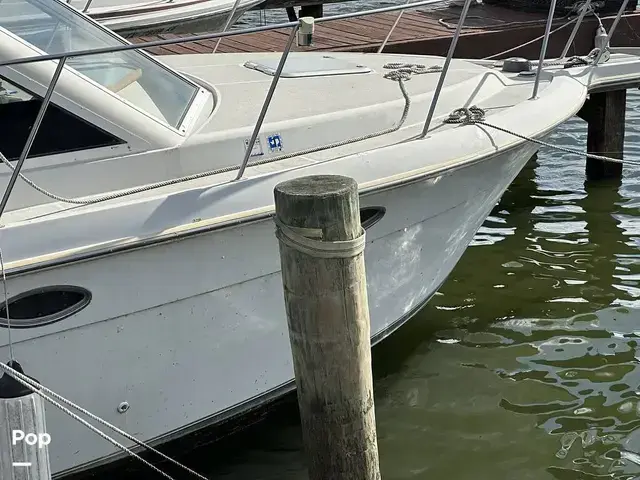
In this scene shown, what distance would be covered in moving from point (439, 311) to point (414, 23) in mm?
4296

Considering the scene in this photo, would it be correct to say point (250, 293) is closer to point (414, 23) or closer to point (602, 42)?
point (602, 42)

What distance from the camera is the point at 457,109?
4.55m

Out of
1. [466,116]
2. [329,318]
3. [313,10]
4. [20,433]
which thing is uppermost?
[313,10]

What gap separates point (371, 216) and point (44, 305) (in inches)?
58.9

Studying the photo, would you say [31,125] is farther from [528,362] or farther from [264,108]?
[528,362]

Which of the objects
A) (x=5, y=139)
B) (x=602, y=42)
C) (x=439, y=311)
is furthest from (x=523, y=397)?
(x=5, y=139)

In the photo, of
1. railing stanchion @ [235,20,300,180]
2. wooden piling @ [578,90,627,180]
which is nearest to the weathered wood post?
railing stanchion @ [235,20,300,180]

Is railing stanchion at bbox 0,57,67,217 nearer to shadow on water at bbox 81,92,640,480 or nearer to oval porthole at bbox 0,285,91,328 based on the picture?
oval porthole at bbox 0,285,91,328

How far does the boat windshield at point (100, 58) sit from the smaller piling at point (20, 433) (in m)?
1.57

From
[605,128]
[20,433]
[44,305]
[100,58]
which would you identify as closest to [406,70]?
[100,58]

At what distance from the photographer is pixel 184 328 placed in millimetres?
3727

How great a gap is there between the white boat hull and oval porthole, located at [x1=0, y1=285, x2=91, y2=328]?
31 millimetres

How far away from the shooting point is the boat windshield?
387cm

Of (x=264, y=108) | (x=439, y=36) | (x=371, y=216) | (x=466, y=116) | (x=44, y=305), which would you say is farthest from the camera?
(x=439, y=36)
